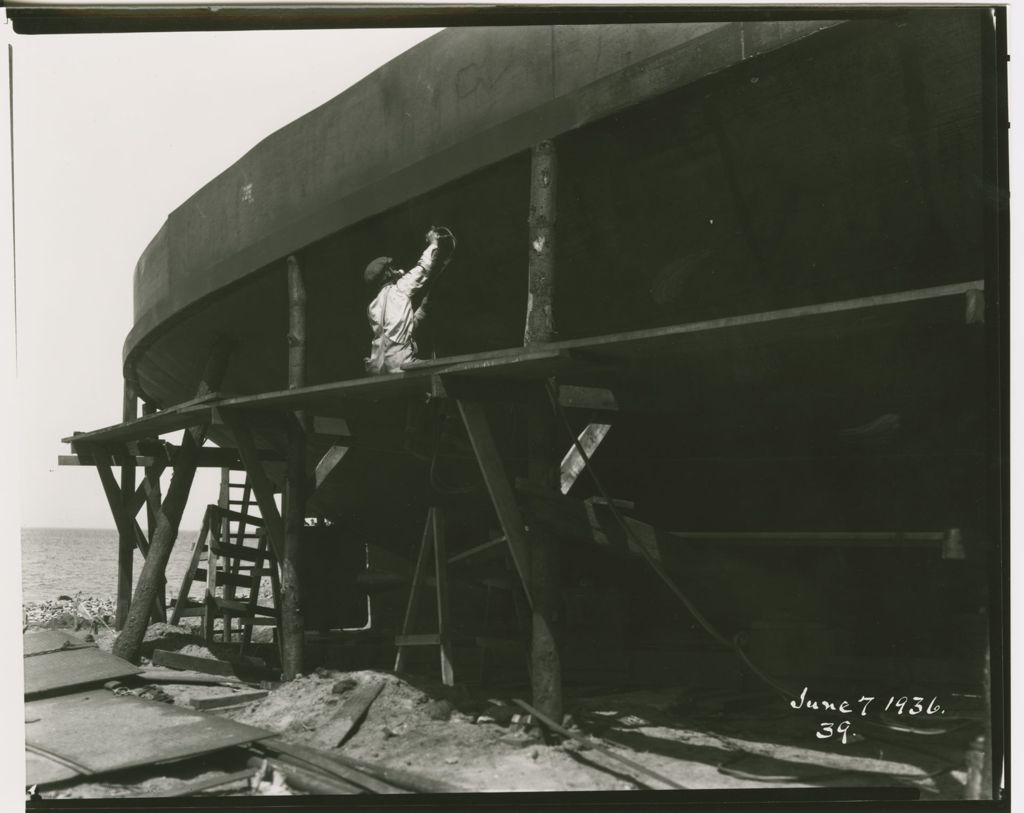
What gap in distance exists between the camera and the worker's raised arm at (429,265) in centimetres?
634

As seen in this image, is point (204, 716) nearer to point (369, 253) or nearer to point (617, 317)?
point (369, 253)

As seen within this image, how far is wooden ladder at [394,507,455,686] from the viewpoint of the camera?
7.14 meters

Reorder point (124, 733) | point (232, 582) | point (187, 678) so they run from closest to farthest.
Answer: point (124, 733) → point (187, 678) → point (232, 582)

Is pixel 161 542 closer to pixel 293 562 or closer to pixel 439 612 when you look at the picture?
pixel 293 562

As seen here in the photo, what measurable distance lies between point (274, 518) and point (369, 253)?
214cm

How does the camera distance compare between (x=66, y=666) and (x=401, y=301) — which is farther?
(x=66, y=666)

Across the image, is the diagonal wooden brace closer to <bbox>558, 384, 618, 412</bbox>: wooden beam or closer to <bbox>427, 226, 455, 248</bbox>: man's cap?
<bbox>427, 226, 455, 248</bbox>: man's cap

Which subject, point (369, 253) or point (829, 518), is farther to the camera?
point (369, 253)

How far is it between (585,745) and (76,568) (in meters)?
30.2

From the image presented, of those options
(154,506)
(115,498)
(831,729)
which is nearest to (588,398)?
(831,729)

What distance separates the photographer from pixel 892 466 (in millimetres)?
6121

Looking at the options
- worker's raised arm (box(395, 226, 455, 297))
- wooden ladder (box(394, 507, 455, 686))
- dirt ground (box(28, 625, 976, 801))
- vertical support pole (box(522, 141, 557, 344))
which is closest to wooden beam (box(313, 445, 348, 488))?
wooden ladder (box(394, 507, 455, 686))

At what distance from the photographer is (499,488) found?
18.0 feet

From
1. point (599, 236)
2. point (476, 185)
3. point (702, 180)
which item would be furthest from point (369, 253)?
point (702, 180)
